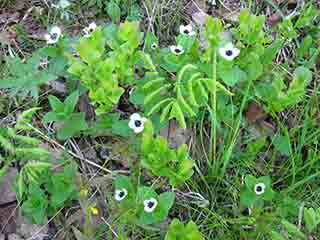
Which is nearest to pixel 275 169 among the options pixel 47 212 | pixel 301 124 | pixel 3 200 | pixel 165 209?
pixel 301 124

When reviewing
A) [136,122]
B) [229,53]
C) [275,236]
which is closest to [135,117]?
[136,122]

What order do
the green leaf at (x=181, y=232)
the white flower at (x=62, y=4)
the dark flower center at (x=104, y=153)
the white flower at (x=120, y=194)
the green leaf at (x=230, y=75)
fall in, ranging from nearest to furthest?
the green leaf at (x=181, y=232) < the white flower at (x=120, y=194) < the green leaf at (x=230, y=75) < the dark flower center at (x=104, y=153) < the white flower at (x=62, y=4)

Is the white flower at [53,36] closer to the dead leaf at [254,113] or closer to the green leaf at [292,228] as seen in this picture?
the dead leaf at [254,113]

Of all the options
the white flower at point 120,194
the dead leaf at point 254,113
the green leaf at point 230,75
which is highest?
the green leaf at point 230,75

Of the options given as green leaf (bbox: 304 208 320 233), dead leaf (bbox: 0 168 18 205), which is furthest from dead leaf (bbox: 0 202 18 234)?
green leaf (bbox: 304 208 320 233)

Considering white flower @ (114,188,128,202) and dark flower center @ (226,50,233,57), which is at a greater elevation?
dark flower center @ (226,50,233,57)

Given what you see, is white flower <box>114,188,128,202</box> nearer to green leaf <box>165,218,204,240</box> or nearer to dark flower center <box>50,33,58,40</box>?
green leaf <box>165,218,204,240</box>

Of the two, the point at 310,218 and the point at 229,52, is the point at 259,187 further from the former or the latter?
the point at 229,52

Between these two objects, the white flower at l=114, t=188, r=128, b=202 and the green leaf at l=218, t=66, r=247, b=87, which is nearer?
the white flower at l=114, t=188, r=128, b=202

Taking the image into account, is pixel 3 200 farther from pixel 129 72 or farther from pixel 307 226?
pixel 307 226

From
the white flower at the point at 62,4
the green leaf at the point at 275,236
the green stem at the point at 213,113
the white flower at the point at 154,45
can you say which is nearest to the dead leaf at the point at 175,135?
the green stem at the point at 213,113
